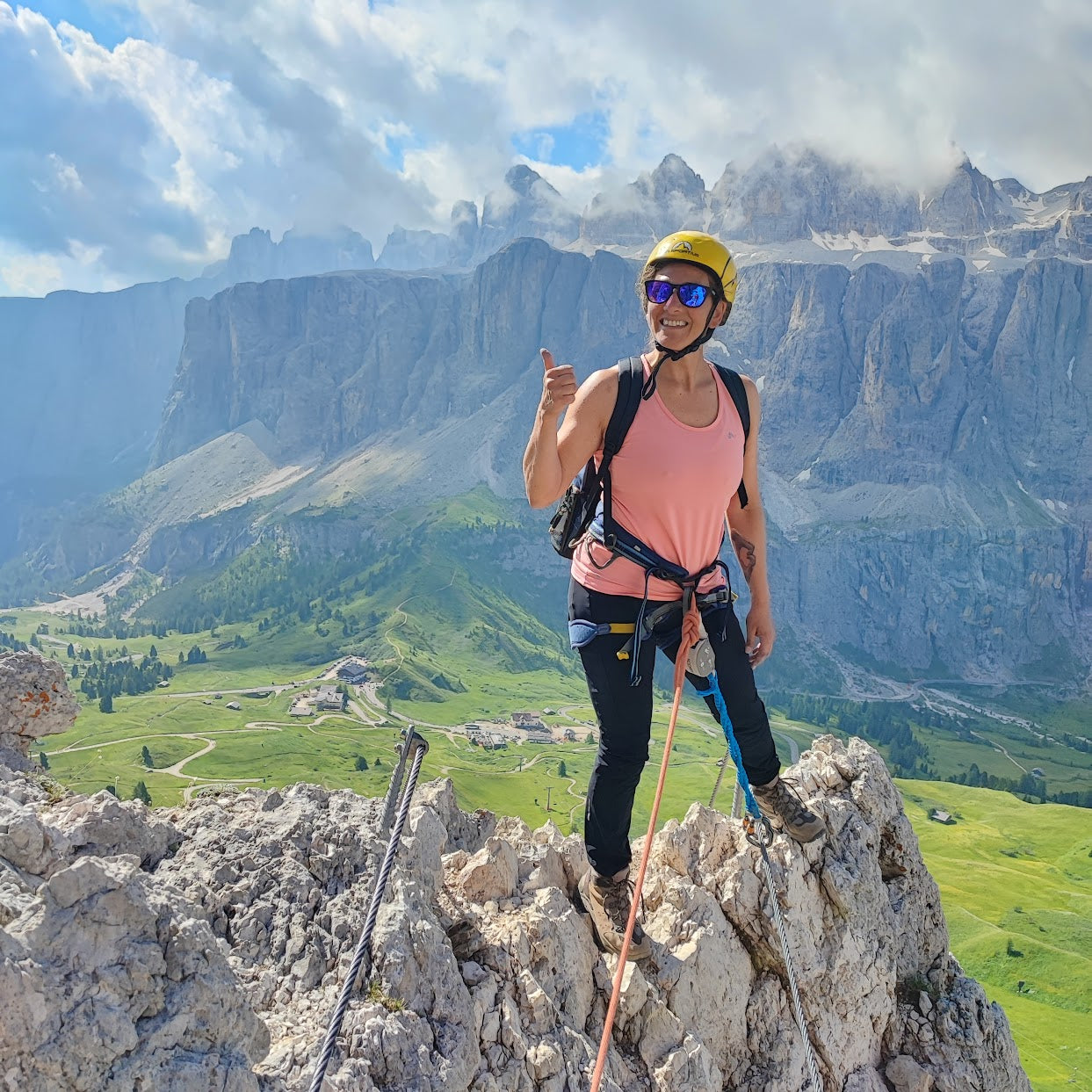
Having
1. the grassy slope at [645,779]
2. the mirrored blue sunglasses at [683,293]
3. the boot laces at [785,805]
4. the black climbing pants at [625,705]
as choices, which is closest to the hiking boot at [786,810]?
the boot laces at [785,805]

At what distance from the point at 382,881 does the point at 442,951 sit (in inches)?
77.6

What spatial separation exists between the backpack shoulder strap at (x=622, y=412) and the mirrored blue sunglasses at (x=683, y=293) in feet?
2.40

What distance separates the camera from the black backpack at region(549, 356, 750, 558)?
6848 millimetres

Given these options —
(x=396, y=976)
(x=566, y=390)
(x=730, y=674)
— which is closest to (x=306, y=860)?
(x=396, y=976)

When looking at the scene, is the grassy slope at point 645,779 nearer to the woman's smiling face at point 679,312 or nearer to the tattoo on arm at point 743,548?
the tattoo on arm at point 743,548

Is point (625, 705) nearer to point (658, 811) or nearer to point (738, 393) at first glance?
point (658, 811)

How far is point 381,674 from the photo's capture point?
190 m

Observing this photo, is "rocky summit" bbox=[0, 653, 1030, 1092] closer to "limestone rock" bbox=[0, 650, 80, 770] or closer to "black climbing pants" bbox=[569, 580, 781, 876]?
"limestone rock" bbox=[0, 650, 80, 770]

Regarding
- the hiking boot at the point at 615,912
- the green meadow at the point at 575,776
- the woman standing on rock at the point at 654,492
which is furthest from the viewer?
the green meadow at the point at 575,776

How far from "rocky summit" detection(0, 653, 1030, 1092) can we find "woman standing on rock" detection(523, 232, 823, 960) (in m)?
1.96

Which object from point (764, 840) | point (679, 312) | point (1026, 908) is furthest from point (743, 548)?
point (1026, 908)

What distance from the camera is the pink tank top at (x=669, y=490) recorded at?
A: 6.89m

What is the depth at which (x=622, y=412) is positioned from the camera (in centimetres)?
683

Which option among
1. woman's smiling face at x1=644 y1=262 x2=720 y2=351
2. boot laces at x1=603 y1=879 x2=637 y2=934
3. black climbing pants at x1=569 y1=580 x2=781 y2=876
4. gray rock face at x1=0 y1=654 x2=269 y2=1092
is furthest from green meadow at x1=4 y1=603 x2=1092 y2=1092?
gray rock face at x1=0 y1=654 x2=269 y2=1092
